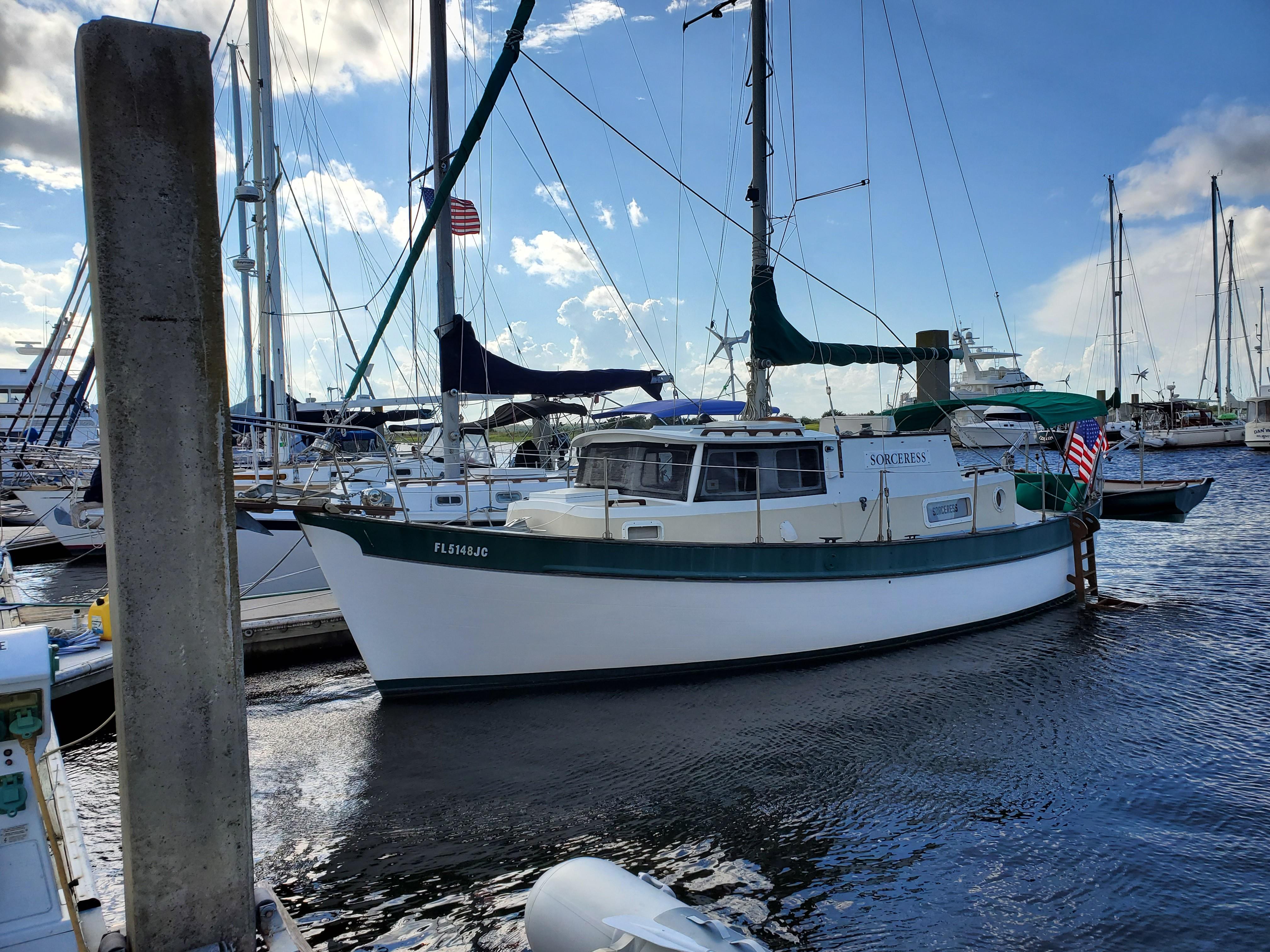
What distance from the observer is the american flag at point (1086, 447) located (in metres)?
14.1

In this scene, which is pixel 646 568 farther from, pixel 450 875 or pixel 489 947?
pixel 489 947

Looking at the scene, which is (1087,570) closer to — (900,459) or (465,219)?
(900,459)

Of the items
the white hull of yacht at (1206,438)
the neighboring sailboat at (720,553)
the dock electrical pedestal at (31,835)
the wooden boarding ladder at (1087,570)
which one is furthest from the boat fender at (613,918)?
the white hull of yacht at (1206,438)

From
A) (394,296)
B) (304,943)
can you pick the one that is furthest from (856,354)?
(304,943)

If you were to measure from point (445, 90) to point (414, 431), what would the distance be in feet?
48.5

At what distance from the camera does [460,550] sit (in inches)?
316

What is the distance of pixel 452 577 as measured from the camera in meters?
8.08

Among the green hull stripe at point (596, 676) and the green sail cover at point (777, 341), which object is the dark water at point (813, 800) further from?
the green sail cover at point (777, 341)

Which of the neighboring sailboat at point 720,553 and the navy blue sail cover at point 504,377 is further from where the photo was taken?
the navy blue sail cover at point 504,377

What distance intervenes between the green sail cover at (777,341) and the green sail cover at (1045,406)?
1206 mm

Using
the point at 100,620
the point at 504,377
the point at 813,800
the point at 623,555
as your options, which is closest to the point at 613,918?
the point at 813,800

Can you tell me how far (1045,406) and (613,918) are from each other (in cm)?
1147

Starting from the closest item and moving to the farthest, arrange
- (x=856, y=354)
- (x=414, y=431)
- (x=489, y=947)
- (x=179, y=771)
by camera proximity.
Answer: (x=179, y=771) < (x=489, y=947) < (x=856, y=354) < (x=414, y=431)

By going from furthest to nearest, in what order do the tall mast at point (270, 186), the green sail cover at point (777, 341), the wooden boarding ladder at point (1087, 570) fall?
the tall mast at point (270, 186), the wooden boarding ladder at point (1087, 570), the green sail cover at point (777, 341)
